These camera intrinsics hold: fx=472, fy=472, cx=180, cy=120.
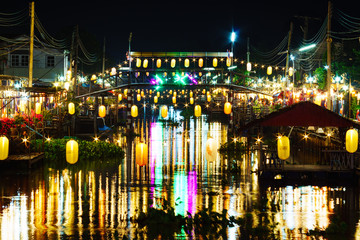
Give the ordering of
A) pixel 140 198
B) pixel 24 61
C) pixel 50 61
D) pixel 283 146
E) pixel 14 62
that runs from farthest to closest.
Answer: pixel 50 61 → pixel 24 61 → pixel 14 62 → pixel 283 146 → pixel 140 198

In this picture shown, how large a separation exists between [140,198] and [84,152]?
1011cm

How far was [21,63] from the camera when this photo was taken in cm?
4944

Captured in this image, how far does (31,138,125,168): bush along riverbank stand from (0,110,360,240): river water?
1.62 meters

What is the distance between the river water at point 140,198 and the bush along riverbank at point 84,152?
5.33 ft

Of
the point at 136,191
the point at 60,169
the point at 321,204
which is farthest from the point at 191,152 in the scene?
the point at 321,204

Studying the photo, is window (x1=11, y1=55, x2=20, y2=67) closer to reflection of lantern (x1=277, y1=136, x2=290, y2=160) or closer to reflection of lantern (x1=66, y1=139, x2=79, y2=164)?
reflection of lantern (x1=66, y1=139, x2=79, y2=164)

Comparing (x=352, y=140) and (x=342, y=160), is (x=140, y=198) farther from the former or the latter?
(x=342, y=160)

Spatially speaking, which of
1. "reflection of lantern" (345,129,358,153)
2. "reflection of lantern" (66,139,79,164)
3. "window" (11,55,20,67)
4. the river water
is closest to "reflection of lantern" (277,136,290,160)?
→ the river water

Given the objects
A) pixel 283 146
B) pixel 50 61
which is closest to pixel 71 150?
pixel 283 146

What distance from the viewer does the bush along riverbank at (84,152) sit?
25.2 m

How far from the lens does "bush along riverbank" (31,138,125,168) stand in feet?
82.7

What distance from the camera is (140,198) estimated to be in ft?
54.6

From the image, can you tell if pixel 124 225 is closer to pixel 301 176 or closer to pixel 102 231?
pixel 102 231

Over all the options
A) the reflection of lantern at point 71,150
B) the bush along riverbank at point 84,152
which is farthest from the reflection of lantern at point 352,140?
the bush along riverbank at point 84,152
